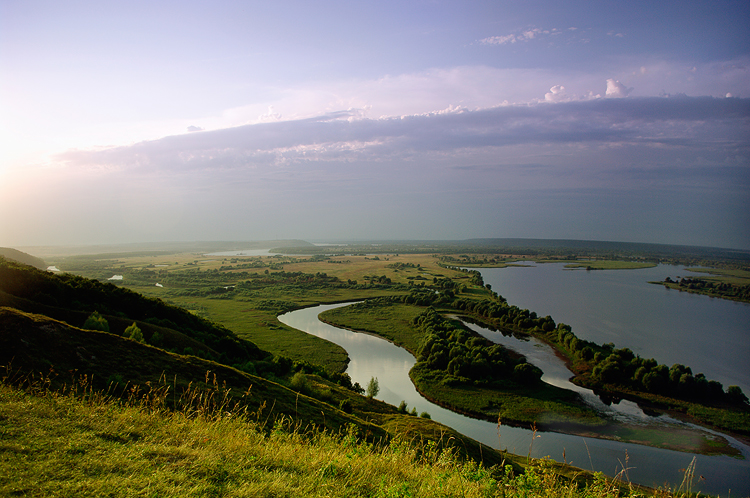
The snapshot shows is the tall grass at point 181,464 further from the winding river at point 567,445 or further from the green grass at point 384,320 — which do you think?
the green grass at point 384,320

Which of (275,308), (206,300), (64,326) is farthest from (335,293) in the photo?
(64,326)

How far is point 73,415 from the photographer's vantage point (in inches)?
243

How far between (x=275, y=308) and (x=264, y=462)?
74.1 m

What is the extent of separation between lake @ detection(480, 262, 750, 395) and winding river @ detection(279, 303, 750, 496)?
57.8ft

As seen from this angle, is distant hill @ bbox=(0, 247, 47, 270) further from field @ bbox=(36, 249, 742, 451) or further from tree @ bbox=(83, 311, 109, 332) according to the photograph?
tree @ bbox=(83, 311, 109, 332)

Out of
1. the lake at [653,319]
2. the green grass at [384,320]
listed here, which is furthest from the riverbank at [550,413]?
the lake at [653,319]

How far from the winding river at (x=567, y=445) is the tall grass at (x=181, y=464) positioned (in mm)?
11575

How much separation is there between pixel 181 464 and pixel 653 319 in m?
87.2

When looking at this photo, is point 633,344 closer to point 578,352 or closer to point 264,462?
point 578,352

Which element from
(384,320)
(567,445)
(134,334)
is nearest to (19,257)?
(384,320)

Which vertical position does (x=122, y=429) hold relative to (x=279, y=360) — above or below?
above

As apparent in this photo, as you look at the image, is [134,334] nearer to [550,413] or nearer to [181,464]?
[181,464]

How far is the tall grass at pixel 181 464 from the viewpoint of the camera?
176 inches

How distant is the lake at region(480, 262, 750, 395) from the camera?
48.9 meters
